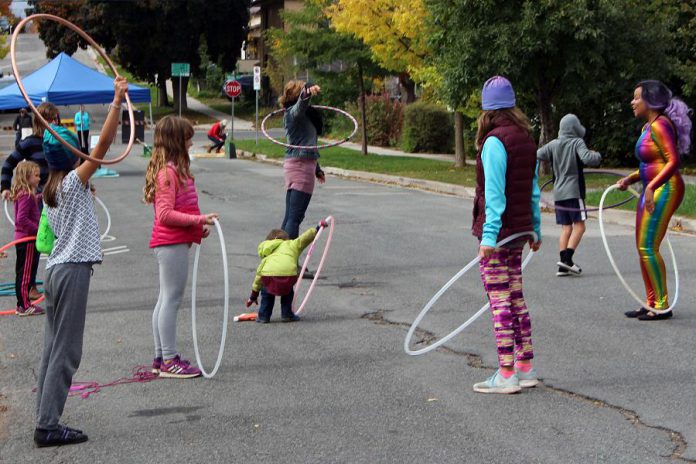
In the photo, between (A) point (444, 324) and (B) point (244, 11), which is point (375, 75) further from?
(B) point (244, 11)

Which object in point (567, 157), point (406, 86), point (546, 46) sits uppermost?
point (546, 46)

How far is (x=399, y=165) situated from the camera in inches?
1095

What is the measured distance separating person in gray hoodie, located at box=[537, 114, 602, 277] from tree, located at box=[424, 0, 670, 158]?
9.06 m

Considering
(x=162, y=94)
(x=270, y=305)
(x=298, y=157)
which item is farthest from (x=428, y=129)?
(x=162, y=94)

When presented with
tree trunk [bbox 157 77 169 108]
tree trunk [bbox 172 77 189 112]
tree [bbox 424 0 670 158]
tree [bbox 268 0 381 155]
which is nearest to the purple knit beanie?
tree [bbox 424 0 670 158]

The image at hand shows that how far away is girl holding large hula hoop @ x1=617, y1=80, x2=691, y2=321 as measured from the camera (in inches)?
340

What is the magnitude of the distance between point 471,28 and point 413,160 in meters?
9.14

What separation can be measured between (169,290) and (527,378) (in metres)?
2.55

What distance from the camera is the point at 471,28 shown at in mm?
20656

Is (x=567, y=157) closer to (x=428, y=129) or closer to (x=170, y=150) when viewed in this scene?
(x=170, y=150)

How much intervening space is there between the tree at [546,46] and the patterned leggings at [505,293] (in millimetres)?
13904

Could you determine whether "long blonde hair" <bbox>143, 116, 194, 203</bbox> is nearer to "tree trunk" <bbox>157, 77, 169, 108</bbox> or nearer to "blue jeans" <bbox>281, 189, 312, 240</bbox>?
"blue jeans" <bbox>281, 189, 312, 240</bbox>

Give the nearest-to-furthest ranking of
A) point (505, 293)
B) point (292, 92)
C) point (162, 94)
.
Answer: point (505, 293) → point (292, 92) → point (162, 94)

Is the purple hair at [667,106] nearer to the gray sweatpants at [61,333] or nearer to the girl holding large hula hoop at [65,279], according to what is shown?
the girl holding large hula hoop at [65,279]
